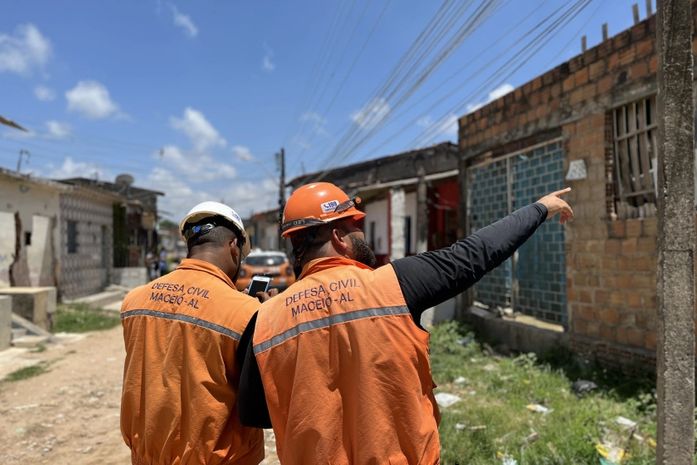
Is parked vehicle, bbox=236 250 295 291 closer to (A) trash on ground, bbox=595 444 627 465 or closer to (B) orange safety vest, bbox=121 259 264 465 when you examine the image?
(A) trash on ground, bbox=595 444 627 465

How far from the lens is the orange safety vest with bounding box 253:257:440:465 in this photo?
1.36 metres

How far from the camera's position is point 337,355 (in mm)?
1402

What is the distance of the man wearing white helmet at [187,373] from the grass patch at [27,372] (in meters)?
6.12

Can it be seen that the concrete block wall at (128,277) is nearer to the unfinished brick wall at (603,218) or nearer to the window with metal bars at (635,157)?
the unfinished brick wall at (603,218)

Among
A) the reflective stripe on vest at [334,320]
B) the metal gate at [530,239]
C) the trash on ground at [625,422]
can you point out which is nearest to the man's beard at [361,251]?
the reflective stripe on vest at [334,320]

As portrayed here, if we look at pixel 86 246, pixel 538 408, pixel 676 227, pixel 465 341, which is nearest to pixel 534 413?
pixel 538 408

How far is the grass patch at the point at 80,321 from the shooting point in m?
10.6

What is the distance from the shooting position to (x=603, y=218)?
226 inches

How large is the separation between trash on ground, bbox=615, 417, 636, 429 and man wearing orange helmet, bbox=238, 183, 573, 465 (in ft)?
11.4

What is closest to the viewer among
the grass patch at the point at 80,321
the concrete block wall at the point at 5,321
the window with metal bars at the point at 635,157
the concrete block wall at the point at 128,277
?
the window with metal bars at the point at 635,157

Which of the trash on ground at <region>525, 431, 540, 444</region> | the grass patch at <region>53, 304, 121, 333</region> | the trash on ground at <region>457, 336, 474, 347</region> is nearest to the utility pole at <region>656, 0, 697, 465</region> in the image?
the trash on ground at <region>525, 431, 540, 444</region>

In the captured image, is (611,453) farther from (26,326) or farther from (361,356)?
(26,326)

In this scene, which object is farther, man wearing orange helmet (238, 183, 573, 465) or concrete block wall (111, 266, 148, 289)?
concrete block wall (111, 266, 148, 289)

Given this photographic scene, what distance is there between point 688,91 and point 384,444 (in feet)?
7.04
